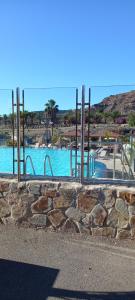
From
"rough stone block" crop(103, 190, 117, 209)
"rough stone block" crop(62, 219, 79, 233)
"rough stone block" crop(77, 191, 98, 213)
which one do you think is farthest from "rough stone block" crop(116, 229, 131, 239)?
"rough stone block" crop(62, 219, 79, 233)

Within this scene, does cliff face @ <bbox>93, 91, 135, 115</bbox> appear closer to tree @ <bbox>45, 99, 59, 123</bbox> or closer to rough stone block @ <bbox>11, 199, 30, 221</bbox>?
tree @ <bbox>45, 99, 59, 123</bbox>

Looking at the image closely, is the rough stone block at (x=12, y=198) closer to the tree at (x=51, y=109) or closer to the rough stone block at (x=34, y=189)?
the rough stone block at (x=34, y=189)

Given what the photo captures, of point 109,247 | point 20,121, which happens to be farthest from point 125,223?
point 20,121

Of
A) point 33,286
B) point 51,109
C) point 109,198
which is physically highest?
point 51,109

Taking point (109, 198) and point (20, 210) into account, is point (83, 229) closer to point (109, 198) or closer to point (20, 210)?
point (109, 198)

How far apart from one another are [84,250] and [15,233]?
1.36m

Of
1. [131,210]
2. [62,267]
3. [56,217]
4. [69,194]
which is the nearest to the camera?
[62,267]

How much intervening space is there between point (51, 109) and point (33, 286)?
3.75 m

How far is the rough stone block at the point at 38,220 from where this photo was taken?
20.7 feet

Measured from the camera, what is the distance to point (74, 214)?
6.06 metres

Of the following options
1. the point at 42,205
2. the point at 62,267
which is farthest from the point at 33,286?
the point at 42,205

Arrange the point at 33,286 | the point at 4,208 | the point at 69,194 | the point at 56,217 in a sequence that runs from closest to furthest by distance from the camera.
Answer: the point at 33,286, the point at 69,194, the point at 56,217, the point at 4,208

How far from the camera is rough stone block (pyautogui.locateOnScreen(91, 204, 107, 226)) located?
586 cm

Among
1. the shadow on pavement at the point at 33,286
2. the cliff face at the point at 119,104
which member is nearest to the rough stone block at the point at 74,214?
the shadow on pavement at the point at 33,286
